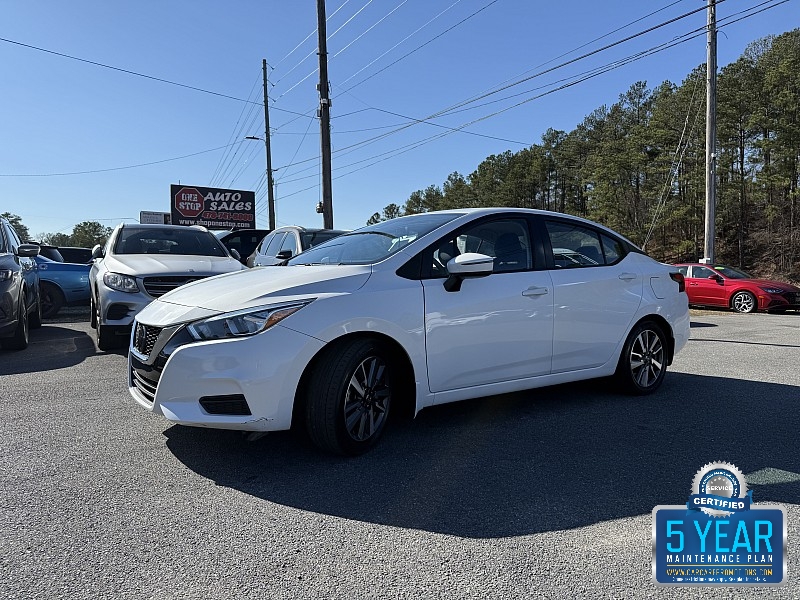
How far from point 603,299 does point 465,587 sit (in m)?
3.21

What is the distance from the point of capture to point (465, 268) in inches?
148

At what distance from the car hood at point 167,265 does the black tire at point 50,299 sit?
446 centimetres

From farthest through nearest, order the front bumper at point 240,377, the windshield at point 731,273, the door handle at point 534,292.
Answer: the windshield at point 731,273
the door handle at point 534,292
the front bumper at point 240,377

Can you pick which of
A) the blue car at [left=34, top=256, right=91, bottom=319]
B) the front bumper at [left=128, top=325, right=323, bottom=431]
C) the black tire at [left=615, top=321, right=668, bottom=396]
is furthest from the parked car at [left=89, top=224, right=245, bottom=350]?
the black tire at [left=615, top=321, right=668, bottom=396]

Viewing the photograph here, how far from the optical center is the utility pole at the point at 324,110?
50.8 ft

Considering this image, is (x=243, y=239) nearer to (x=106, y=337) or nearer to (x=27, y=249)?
(x=27, y=249)

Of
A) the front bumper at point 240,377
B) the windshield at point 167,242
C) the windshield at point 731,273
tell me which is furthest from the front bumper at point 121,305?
the windshield at point 731,273

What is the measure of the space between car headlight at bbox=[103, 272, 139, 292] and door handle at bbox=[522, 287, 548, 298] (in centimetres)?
452

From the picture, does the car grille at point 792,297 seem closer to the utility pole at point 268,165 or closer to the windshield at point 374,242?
the windshield at point 374,242

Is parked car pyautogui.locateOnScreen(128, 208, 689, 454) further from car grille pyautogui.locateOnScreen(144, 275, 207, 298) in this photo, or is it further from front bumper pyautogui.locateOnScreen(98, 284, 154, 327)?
front bumper pyautogui.locateOnScreen(98, 284, 154, 327)

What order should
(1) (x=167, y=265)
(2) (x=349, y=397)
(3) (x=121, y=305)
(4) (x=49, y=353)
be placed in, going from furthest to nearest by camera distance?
(4) (x=49, y=353), (1) (x=167, y=265), (3) (x=121, y=305), (2) (x=349, y=397)
